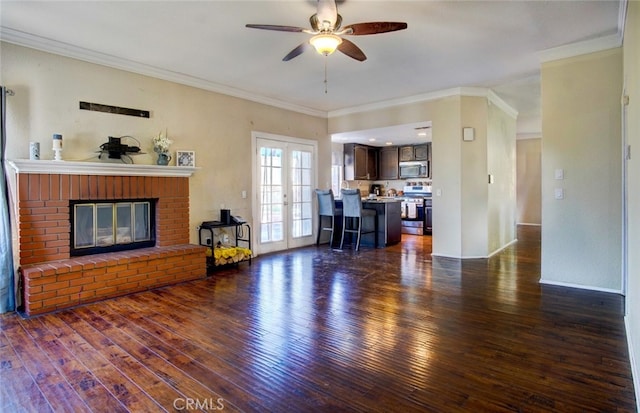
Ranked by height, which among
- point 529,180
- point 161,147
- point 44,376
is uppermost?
point 161,147

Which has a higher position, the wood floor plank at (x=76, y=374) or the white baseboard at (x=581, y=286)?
the white baseboard at (x=581, y=286)

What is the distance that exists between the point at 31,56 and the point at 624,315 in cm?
607

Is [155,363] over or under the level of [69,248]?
under

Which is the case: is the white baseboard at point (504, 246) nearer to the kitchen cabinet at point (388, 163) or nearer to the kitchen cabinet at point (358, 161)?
the kitchen cabinet at point (388, 163)

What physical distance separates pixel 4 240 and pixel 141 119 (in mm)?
1936

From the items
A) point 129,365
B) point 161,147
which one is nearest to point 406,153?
point 161,147

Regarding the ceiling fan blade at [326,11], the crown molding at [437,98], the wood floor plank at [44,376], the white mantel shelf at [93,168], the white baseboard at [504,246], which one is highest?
the crown molding at [437,98]

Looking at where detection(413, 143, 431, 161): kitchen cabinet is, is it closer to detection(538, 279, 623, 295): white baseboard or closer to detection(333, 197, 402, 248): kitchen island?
detection(333, 197, 402, 248): kitchen island

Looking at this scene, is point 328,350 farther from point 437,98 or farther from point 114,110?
point 437,98

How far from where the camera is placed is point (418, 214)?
878 centimetres

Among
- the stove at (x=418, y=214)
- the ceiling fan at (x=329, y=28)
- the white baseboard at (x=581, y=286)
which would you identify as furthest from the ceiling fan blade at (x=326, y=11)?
the stove at (x=418, y=214)

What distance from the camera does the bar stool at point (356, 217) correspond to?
21.0 ft

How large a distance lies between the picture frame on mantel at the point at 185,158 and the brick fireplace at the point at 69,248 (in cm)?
29

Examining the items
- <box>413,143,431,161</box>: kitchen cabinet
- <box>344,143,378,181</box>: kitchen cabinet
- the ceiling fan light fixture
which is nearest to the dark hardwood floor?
the ceiling fan light fixture
